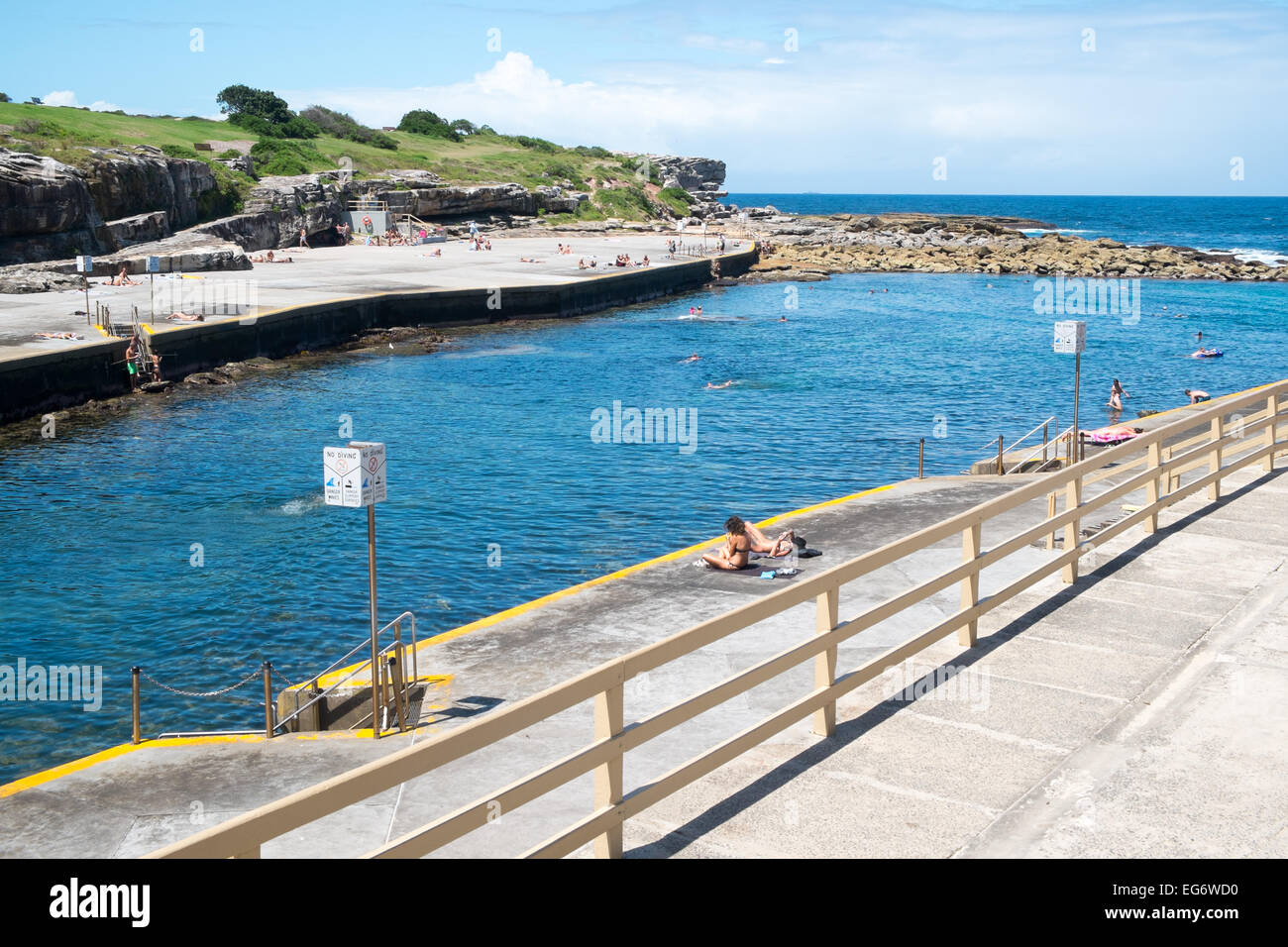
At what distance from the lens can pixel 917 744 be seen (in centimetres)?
745

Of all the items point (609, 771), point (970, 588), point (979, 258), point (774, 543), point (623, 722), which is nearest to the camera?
point (609, 771)

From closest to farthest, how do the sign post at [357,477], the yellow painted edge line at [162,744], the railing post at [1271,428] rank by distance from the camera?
the yellow painted edge line at [162,744]
the sign post at [357,477]
the railing post at [1271,428]

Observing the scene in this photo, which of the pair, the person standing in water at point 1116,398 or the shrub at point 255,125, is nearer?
the person standing in water at point 1116,398

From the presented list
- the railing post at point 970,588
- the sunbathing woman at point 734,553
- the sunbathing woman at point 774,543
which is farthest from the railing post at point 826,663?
the sunbathing woman at point 774,543

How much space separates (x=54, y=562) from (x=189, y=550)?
2.18 m

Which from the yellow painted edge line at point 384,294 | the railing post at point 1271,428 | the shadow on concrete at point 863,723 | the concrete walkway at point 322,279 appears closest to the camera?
the shadow on concrete at point 863,723

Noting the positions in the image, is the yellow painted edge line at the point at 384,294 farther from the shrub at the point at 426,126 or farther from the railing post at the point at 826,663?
the shrub at the point at 426,126

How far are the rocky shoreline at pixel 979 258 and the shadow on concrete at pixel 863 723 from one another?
239 ft

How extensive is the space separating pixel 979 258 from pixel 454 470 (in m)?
79.1

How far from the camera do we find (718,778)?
7012 mm

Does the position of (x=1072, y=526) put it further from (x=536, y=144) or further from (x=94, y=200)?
(x=536, y=144)

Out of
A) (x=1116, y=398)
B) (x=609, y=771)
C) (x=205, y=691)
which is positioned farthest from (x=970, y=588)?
(x=1116, y=398)

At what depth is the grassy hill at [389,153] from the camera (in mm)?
62500
